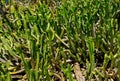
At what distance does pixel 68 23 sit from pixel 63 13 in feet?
0.40

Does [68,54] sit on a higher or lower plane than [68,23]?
lower

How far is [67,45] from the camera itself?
5.08 feet

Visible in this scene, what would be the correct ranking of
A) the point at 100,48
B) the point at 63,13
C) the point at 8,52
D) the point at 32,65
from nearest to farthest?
the point at 32,65 < the point at 100,48 < the point at 8,52 < the point at 63,13

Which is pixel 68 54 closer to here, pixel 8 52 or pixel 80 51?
pixel 80 51

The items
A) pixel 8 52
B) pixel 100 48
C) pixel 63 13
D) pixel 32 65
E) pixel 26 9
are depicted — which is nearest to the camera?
pixel 32 65

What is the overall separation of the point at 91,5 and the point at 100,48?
41 centimetres

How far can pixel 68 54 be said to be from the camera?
1513 millimetres

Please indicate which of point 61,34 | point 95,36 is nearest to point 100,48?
point 95,36

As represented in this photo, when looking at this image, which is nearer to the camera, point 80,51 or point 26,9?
point 80,51

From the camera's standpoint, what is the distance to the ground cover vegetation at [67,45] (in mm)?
1289

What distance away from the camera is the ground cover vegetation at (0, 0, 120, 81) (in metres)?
1.29

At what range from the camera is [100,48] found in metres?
1.47

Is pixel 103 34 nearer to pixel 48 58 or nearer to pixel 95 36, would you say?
pixel 95 36

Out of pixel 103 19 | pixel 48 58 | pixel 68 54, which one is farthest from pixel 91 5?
pixel 48 58
